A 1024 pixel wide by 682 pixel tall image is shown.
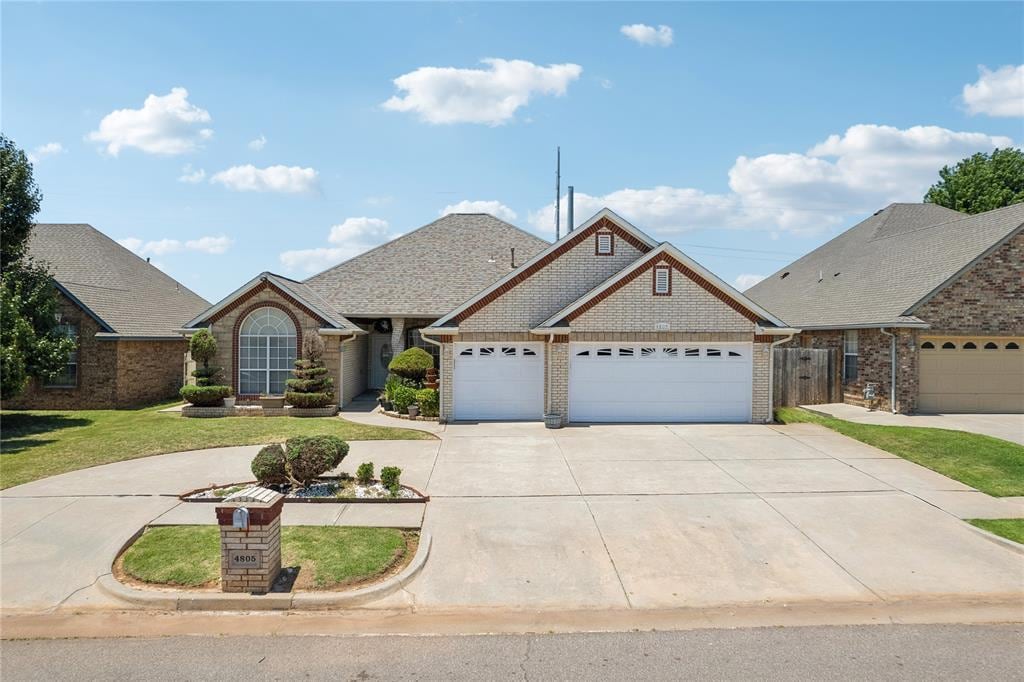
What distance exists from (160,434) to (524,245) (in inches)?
622

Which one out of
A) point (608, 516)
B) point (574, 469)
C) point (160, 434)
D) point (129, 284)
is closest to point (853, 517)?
point (608, 516)

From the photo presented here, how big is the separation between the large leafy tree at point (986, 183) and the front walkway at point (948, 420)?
80.2 feet

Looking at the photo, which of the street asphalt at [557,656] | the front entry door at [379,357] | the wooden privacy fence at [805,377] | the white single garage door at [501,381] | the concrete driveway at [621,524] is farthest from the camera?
the front entry door at [379,357]

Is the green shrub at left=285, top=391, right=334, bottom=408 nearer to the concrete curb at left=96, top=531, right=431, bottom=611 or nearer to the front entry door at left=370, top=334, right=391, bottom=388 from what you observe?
the front entry door at left=370, top=334, right=391, bottom=388

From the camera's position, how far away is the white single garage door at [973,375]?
19.7 metres

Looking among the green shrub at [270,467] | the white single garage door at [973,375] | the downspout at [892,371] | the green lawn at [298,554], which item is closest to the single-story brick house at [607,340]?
the downspout at [892,371]

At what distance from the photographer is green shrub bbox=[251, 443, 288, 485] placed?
1086 centimetres

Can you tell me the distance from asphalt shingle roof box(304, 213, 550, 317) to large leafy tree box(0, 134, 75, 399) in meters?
8.38

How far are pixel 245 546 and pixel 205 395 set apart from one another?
14.2 m

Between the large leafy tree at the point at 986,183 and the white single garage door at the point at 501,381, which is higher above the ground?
the large leafy tree at the point at 986,183

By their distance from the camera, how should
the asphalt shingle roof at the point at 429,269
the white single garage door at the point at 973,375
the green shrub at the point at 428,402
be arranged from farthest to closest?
1. the asphalt shingle roof at the point at 429,269
2. the white single garage door at the point at 973,375
3. the green shrub at the point at 428,402

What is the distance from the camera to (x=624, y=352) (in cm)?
1848

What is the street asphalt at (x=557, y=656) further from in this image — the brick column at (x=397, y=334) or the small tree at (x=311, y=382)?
the brick column at (x=397, y=334)

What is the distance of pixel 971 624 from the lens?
688cm
